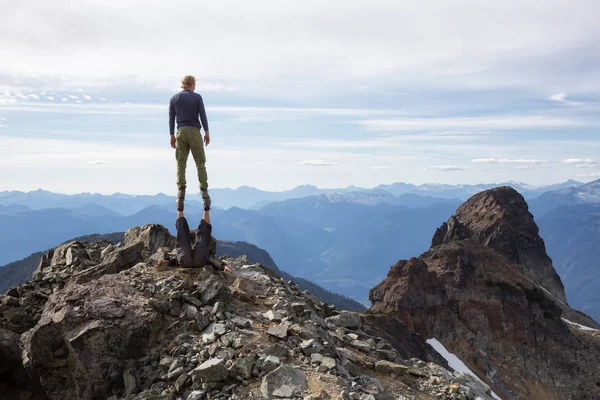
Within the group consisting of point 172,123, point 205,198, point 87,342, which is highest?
point 172,123

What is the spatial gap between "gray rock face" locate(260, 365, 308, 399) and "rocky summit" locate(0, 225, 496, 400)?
0.09 feet

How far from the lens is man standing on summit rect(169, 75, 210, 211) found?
752 inches

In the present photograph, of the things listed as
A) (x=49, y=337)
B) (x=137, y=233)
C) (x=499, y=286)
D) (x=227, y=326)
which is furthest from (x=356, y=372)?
(x=499, y=286)

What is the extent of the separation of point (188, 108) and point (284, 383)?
12.2 m

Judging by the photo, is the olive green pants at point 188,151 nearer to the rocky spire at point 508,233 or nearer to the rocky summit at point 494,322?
the rocky summit at point 494,322

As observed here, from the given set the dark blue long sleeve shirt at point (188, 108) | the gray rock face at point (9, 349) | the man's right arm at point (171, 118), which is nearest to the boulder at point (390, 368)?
the dark blue long sleeve shirt at point (188, 108)

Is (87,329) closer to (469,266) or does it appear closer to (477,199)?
(469,266)

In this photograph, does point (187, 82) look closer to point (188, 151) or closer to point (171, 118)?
point (171, 118)

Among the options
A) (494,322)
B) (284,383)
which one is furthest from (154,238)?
(494,322)

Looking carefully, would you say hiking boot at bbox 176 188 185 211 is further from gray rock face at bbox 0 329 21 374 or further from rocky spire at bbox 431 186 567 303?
rocky spire at bbox 431 186 567 303

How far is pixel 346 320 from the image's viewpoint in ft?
72.8

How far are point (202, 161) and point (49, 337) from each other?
9243 mm

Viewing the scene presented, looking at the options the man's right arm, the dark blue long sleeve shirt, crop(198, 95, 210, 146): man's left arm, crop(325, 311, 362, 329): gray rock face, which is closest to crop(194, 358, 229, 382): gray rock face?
crop(325, 311, 362, 329): gray rock face

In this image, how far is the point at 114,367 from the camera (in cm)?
1527
